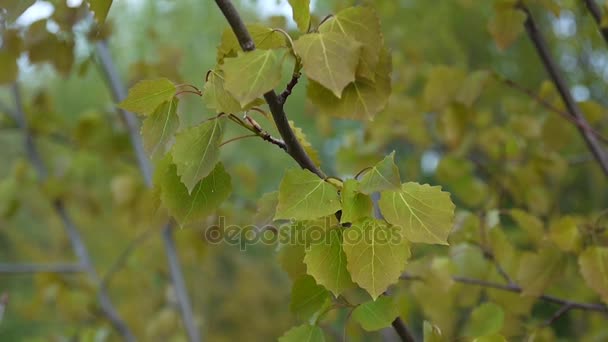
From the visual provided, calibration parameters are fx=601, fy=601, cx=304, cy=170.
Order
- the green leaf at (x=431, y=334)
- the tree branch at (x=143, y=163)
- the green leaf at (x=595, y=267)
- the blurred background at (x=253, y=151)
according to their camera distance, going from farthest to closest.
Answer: the tree branch at (x=143, y=163)
the blurred background at (x=253, y=151)
the green leaf at (x=595, y=267)
the green leaf at (x=431, y=334)

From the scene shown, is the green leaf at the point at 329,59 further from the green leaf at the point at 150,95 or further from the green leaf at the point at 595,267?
the green leaf at the point at 595,267

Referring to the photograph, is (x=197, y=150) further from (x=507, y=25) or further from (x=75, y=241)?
(x=75, y=241)

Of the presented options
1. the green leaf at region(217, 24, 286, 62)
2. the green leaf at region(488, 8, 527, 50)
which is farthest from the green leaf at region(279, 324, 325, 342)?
the green leaf at region(488, 8, 527, 50)

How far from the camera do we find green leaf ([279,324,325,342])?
501 millimetres

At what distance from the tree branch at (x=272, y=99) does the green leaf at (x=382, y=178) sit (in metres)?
0.06

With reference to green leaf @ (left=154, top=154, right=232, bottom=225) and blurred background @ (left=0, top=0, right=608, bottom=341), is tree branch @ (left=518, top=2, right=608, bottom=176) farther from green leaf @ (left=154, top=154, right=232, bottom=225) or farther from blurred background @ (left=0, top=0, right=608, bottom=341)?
green leaf @ (left=154, top=154, right=232, bottom=225)

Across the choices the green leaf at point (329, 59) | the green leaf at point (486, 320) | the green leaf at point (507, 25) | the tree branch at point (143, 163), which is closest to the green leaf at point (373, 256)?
the green leaf at point (329, 59)

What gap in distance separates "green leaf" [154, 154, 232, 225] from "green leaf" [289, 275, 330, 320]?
0.11m

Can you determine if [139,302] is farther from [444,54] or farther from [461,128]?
[461,128]

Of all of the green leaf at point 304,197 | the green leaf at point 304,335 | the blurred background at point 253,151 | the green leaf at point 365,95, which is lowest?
the blurred background at point 253,151

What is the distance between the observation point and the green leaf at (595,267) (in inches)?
26.5

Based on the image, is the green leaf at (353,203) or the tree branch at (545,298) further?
the tree branch at (545,298)

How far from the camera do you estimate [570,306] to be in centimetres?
78

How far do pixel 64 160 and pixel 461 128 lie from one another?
100cm
